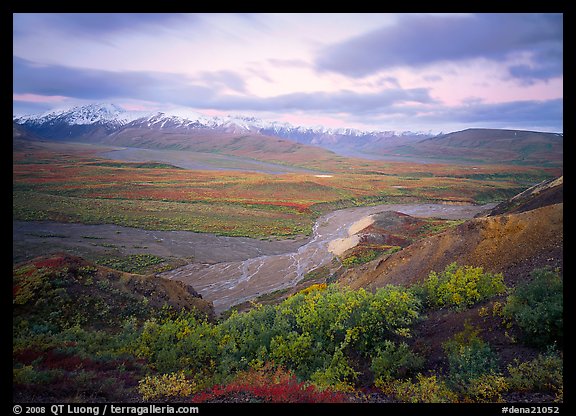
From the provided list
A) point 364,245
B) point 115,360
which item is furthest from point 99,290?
point 364,245

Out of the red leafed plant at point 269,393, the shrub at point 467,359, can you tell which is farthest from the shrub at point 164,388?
the shrub at point 467,359

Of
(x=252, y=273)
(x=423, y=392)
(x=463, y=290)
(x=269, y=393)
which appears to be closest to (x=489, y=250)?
(x=463, y=290)

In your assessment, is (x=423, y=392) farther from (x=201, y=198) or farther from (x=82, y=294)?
(x=201, y=198)

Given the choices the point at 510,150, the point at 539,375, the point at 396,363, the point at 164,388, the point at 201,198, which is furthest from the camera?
the point at 510,150

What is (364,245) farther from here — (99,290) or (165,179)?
(165,179)

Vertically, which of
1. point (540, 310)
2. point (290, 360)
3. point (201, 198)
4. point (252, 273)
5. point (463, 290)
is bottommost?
point (252, 273)

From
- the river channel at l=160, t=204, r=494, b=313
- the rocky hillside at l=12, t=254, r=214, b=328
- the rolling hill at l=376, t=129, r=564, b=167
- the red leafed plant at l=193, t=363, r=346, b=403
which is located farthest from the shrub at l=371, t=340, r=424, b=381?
the rolling hill at l=376, t=129, r=564, b=167

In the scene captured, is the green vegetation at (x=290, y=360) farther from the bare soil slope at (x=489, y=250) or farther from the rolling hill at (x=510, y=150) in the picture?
the rolling hill at (x=510, y=150)

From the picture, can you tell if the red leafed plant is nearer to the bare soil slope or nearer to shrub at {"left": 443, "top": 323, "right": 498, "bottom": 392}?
shrub at {"left": 443, "top": 323, "right": 498, "bottom": 392}
